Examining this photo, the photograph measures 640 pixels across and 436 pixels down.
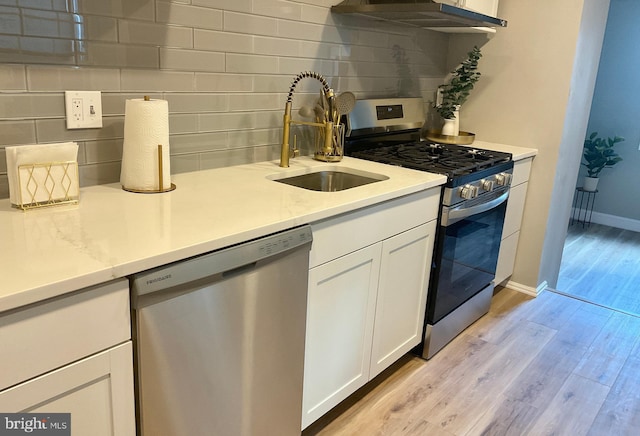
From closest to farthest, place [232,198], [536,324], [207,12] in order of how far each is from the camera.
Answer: [232,198] → [207,12] → [536,324]

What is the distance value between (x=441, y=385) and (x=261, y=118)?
1420 millimetres

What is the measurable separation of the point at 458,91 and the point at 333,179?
50.8 inches

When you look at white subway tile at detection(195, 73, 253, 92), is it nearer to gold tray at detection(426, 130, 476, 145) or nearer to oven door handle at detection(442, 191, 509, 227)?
oven door handle at detection(442, 191, 509, 227)

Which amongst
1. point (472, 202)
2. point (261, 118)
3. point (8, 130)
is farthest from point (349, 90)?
point (8, 130)

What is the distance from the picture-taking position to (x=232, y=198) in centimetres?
171

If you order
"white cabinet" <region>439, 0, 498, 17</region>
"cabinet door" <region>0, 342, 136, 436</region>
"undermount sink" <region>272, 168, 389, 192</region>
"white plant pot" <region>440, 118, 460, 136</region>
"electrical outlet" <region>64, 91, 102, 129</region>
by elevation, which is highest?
"white cabinet" <region>439, 0, 498, 17</region>

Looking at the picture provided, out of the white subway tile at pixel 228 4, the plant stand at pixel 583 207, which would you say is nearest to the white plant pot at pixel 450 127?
the white subway tile at pixel 228 4

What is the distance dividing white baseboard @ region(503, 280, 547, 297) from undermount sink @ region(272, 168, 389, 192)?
1.70 metres

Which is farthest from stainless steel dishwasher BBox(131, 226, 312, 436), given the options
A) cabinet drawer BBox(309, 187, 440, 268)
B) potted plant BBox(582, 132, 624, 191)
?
potted plant BBox(582, 132, 624, 191)

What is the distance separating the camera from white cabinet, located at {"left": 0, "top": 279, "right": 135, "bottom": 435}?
1021 mm

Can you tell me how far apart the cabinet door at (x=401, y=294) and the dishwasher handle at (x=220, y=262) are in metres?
0.59

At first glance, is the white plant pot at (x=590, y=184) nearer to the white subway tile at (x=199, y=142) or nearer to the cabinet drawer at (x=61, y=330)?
the white subway tile at (x=199, y=142)

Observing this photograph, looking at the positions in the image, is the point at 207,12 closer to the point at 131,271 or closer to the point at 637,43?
the point at 131,271

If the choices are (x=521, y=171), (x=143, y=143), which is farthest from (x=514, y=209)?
(x=143, y=143)
